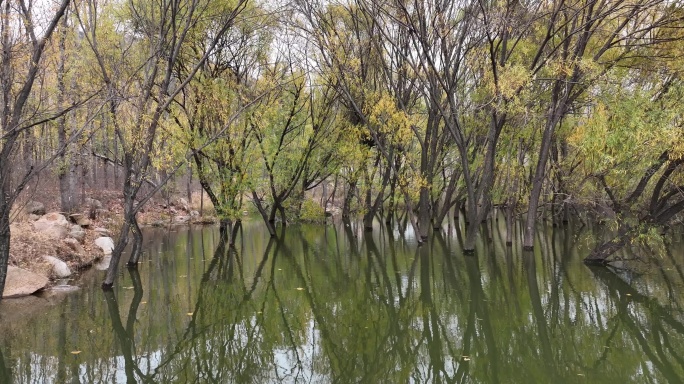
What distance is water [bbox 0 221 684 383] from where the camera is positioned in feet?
19.7

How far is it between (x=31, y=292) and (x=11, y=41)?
14.7ft

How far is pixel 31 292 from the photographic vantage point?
9.62 metres

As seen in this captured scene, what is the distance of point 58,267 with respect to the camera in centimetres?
1127

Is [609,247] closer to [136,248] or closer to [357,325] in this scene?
[357,325]

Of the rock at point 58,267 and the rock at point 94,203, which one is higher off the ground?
the rock at point 94,203

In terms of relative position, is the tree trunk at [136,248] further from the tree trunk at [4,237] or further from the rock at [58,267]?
the tree trunk at [4,237]

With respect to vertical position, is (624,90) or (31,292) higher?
(624,90)

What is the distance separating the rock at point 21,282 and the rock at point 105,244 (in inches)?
208

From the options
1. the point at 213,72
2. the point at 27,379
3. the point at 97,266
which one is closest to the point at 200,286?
the point at 97,266

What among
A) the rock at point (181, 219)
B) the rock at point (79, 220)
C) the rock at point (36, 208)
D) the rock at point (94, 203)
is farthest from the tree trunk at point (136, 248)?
the rock at point (181, 219)

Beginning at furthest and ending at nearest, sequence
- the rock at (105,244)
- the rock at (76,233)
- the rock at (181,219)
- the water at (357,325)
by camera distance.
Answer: the rock at (181,219)
the rock at (105,244)
the rock at (76,233)
the water at (357,325)

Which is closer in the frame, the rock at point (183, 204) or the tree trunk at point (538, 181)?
the tree trunk at point (538, 181)

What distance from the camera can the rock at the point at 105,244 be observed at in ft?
50.2

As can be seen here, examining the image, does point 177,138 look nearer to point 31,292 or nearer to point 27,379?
point 31,292
